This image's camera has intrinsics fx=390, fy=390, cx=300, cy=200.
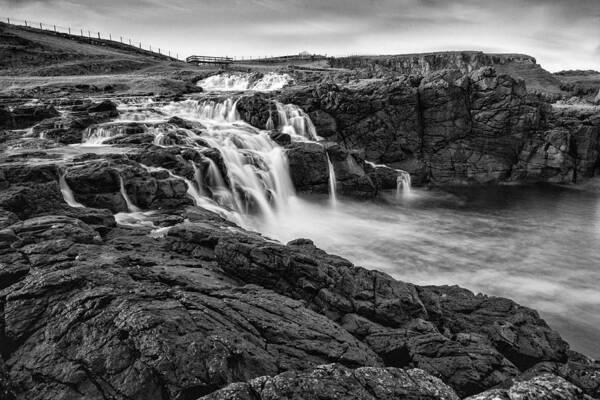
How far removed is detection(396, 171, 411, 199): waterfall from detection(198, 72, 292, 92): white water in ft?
104

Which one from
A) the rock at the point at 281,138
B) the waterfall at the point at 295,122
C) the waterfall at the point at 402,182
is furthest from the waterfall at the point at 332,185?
the waterfall at the point at 402,182

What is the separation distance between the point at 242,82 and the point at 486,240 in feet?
171

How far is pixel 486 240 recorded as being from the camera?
2691 centimetres

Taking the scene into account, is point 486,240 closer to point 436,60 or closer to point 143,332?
point 143,332

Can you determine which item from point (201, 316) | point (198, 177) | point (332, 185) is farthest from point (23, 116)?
point (201, 316)

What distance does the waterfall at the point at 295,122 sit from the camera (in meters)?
39.4

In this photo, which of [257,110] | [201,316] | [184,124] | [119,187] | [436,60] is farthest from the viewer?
[436,60]

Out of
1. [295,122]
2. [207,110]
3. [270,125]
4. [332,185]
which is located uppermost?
[207,110]

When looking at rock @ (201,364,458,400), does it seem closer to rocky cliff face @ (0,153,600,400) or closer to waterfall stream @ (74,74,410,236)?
rocky cliff face @ (0,153,600,400)

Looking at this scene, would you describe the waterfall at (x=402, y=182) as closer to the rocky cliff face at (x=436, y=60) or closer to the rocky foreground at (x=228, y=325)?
the rocky foreground at (x=228, y=325)

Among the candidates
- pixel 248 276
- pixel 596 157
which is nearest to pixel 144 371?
pixel 248 276

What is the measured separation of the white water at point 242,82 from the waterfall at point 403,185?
31783 millimetres

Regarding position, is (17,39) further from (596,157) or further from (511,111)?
(596,157)

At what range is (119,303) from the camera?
26.3 ft
